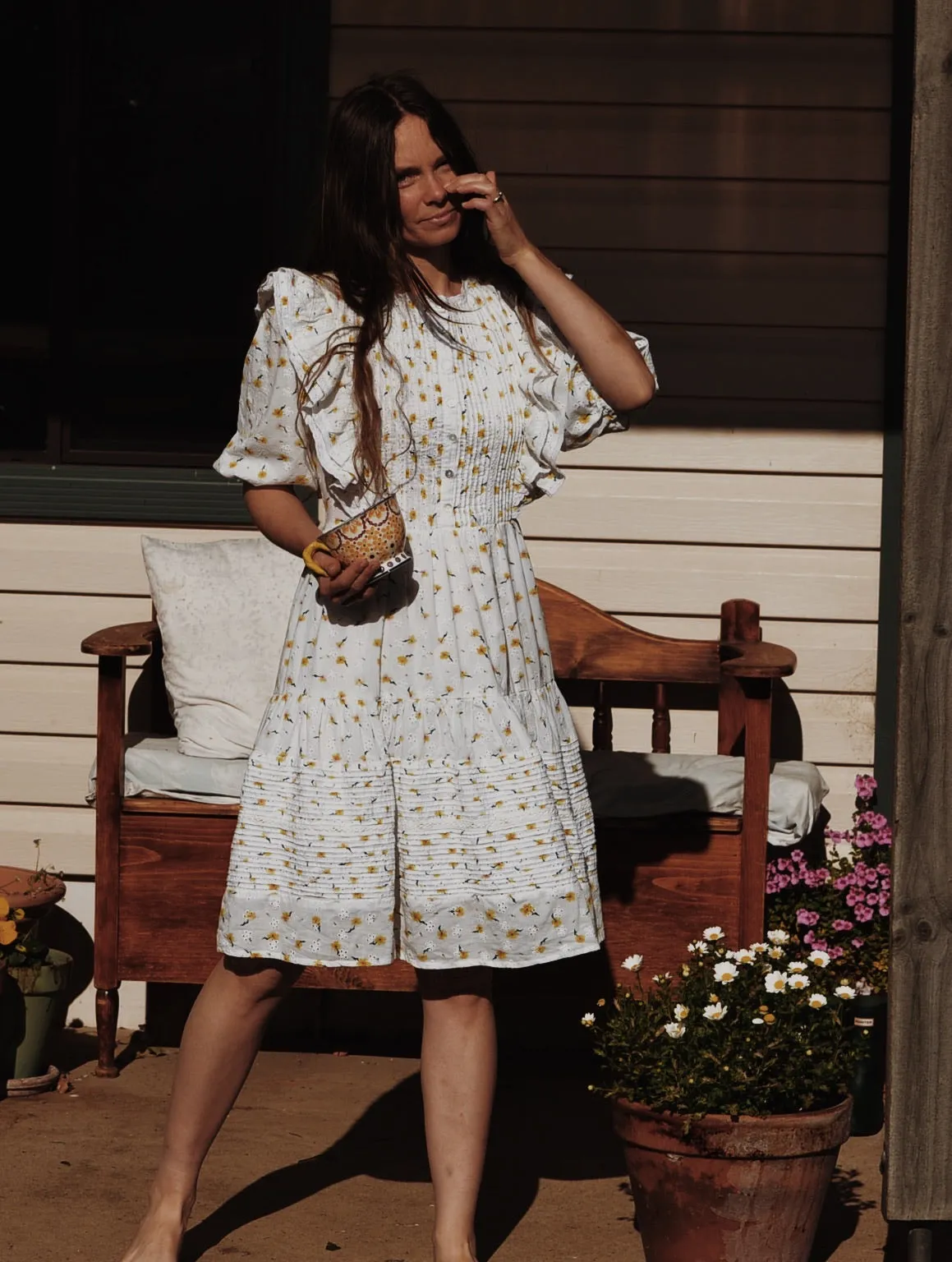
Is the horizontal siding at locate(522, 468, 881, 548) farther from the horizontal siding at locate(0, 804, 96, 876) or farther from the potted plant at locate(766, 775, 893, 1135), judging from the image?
the horizontal siding at locate(0, 804, 96, 876)

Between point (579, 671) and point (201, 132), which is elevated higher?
point (201, 132)

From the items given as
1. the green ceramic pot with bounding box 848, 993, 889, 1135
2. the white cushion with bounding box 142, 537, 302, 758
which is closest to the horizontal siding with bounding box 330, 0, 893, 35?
the white cushion with bounding box 142, 537, 302, 758

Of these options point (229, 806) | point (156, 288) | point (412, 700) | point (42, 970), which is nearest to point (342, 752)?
point (412, 700)

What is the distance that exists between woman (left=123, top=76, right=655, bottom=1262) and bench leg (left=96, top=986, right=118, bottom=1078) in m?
1.29

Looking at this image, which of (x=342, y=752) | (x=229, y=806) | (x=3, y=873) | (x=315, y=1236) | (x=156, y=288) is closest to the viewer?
(x=342, y=752)

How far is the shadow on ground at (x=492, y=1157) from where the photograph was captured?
3.56 m

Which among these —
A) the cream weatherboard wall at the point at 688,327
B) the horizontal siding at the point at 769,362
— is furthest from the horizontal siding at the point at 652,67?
the horizontal siding at the point at 769,362

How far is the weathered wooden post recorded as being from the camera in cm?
264

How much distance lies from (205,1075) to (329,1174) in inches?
31.0

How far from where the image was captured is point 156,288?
4953 mm

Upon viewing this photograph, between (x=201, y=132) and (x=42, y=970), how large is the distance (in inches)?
84.7

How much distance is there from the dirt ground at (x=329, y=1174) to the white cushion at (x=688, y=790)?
2.31 feet

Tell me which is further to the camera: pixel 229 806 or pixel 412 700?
pixel 229 806

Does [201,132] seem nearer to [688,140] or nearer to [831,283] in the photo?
[688,140]
